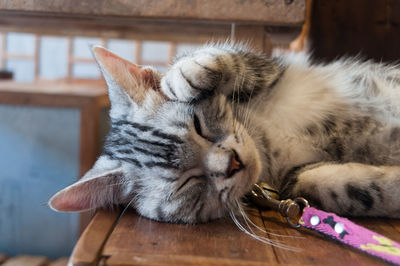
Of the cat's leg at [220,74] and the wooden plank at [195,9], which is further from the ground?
the wooden plank at [195,9]

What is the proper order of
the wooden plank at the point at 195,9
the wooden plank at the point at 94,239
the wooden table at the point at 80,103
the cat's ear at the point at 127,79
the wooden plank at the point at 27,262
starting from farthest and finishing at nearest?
1. the wooden table at the point at 80,103
2. the wooden plank at the point at 27,262
3. the wooden plank at the point at 195,9
4. the cat's ear at the point at 127,79
5. the wooden plank at the point at 94,239

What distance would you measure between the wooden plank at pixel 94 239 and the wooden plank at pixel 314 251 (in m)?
0.30

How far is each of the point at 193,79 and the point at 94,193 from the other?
332 millimetres

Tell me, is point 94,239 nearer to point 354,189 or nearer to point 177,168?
point 177,168

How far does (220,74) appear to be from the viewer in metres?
0.91

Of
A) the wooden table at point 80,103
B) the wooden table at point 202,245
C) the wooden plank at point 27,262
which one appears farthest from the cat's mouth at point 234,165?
the wooden table at point 80,103

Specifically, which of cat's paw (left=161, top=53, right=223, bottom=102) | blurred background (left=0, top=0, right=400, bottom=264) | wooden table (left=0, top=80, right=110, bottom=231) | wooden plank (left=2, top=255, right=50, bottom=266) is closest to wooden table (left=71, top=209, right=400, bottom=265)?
cat's paw (left=161, top=53, right=223, bottom=102)

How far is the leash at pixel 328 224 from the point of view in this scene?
2.13 ft

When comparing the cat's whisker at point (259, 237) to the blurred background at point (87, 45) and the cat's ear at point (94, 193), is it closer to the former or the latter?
the cat's ear at point (94, 193)

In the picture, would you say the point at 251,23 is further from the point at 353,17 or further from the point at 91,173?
the point at 353,17

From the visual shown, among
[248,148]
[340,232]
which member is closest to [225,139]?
[248,148]

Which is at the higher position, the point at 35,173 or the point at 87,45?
the point at 87,45

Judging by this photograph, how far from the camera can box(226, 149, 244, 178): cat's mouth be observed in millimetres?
832

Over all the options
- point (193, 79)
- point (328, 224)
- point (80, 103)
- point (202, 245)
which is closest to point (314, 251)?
point (328, 224)
